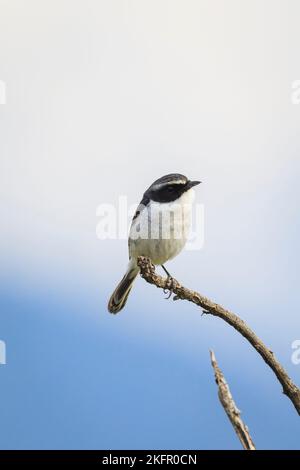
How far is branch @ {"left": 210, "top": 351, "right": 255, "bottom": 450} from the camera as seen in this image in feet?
18.6

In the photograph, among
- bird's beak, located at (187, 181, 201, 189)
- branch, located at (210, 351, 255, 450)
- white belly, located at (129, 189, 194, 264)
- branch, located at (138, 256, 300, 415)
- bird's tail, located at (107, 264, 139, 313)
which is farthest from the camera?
bird's tail, located at (107, 264, 139, 313)

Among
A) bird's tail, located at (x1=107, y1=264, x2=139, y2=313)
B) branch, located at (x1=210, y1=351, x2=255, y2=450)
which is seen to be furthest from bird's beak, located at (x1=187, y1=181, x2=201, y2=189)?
branch, located at (x1=210, y1=351, x2=255, y2=450)

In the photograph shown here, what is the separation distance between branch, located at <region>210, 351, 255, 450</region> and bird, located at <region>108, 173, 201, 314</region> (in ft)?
18.1

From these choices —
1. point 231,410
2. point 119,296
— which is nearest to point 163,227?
point 119,296

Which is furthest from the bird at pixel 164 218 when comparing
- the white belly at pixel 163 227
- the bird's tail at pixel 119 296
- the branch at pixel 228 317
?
the branch at pixel 228 317

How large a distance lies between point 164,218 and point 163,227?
0.47ft

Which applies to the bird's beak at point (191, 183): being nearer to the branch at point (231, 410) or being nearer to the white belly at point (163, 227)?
the white belly at point (163, 227)

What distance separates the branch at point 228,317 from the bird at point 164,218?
1.61m

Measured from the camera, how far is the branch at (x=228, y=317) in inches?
301

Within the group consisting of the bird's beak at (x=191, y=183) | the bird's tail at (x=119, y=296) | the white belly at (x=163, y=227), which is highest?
Result: the bird's beak at (x=191, y=183)

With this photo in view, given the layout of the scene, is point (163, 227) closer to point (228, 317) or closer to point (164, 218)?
point (164, 218)

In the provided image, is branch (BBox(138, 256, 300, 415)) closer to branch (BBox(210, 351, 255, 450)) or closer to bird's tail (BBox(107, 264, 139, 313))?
branch (BBox(210, 351, 255, 450))

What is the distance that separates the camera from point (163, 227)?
470 inches
